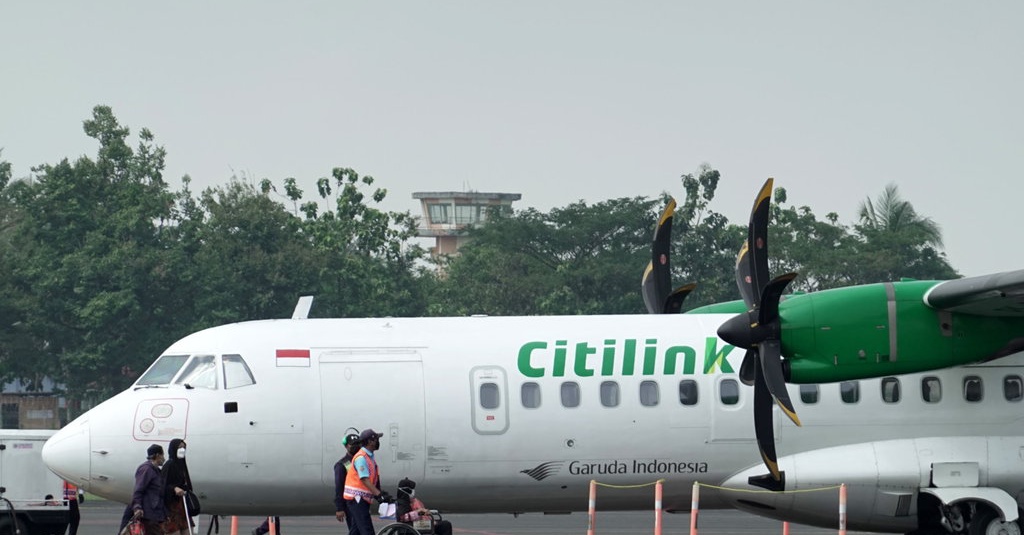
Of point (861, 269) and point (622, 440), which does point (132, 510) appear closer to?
point (622, 440)

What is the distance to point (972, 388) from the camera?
1983 centimetres

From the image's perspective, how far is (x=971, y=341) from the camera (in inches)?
731

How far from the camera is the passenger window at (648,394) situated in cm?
Answer: 1966

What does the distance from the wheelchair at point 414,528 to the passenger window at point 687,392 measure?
3645 millimetres

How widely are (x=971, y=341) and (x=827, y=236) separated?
155 feet

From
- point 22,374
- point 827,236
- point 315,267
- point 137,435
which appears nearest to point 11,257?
point 22,374

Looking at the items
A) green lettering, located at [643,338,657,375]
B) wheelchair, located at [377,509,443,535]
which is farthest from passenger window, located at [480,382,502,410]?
green lettering, located at [643,338,657,375]

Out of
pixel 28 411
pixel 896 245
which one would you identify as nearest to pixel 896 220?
pixel 896 245

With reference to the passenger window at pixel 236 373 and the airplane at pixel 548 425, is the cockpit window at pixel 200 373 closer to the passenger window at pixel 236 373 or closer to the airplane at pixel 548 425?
the airplane at pixel 548 425

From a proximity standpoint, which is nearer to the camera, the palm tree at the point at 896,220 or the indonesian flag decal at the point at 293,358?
the indonesian flag decal at the point at 293,358

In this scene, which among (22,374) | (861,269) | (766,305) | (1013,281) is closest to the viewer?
(1013,281)

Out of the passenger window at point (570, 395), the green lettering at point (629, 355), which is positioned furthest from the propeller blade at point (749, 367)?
the passenger window at point (570, 395)

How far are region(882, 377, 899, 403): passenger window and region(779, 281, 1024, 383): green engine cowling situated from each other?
1344 millimetres

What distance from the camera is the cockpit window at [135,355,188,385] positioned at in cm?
1962
